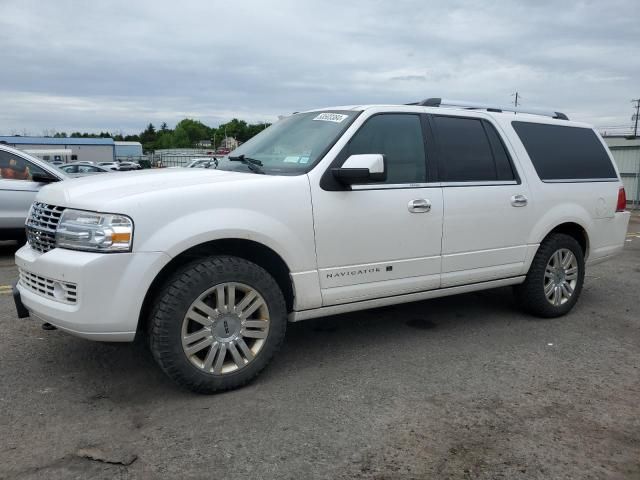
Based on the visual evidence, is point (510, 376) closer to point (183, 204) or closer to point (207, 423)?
point (207, 423)

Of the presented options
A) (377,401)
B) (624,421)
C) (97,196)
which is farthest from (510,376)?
(97,196)

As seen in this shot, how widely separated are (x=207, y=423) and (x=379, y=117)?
242 centimetres

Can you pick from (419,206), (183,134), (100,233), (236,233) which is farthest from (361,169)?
(183,134)

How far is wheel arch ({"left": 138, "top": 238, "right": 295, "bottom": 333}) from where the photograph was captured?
10.9ft

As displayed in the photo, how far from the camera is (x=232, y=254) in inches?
141

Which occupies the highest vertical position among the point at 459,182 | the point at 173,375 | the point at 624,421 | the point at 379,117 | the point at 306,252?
the point at 379,117

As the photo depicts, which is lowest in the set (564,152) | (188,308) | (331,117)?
(188,308)

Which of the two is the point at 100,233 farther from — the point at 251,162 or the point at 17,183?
the point at 17,183

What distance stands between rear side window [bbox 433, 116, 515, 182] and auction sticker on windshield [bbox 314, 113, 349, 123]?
0.81m

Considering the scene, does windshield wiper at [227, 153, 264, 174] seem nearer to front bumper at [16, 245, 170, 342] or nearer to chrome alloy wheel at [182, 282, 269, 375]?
chrome alloy wheel at [182, 282, 269, 375]

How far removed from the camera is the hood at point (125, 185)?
3.22 metres

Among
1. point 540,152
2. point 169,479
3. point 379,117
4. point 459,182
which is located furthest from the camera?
point 540,152

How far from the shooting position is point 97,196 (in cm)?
323

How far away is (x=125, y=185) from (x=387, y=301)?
1.97 meters
